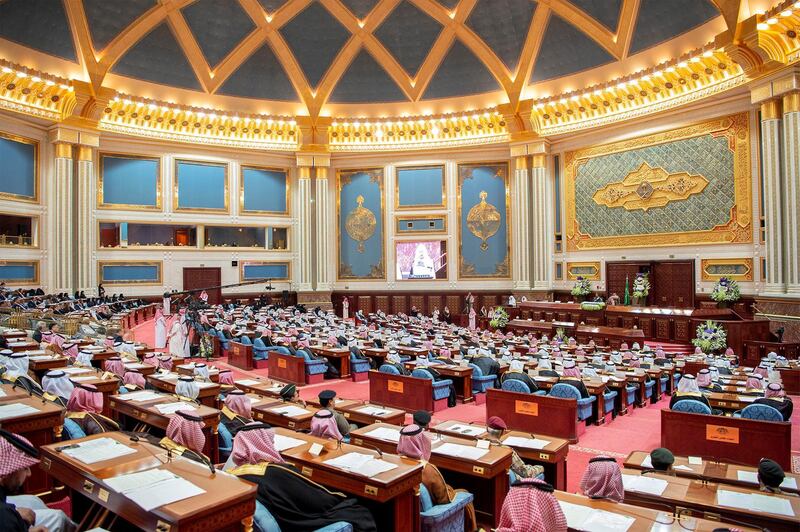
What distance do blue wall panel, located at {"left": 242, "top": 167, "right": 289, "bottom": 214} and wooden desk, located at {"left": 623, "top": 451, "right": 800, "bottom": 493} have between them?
23.5 metres

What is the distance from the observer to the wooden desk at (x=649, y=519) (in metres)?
3.32

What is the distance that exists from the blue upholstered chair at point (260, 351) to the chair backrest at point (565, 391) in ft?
25.8

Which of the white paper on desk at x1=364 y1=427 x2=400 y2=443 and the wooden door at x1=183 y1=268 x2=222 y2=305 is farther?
the wooden door at x1=183 y1=268 x2=222 y2=305

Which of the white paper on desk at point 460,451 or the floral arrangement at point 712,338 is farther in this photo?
Result: the floral arrangement at point 712,338

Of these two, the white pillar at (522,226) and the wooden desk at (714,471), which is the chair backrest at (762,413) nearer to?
the wooden desk at (714,471)

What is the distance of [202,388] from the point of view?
6.78 metres

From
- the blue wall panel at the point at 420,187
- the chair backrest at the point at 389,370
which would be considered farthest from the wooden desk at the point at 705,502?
the blue wall panel at the point at 420,187

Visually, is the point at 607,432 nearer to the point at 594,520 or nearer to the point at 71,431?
the point at 594,520

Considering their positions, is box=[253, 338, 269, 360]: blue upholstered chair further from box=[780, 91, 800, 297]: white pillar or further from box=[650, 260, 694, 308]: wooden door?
box=[780, 91, 800, 297]: white pillar

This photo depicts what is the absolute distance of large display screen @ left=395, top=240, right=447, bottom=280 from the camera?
85.5ft

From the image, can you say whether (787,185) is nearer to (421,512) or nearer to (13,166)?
(421,512)

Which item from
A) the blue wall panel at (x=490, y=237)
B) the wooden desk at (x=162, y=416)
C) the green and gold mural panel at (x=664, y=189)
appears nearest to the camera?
the wooden desk at (x=162, y=416)

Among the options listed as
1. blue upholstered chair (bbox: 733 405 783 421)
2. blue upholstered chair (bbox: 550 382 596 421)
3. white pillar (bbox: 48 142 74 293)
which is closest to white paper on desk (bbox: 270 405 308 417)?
blue upholstered chair (bbox: 550 382 596 421)

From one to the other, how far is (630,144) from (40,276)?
23.4 m
